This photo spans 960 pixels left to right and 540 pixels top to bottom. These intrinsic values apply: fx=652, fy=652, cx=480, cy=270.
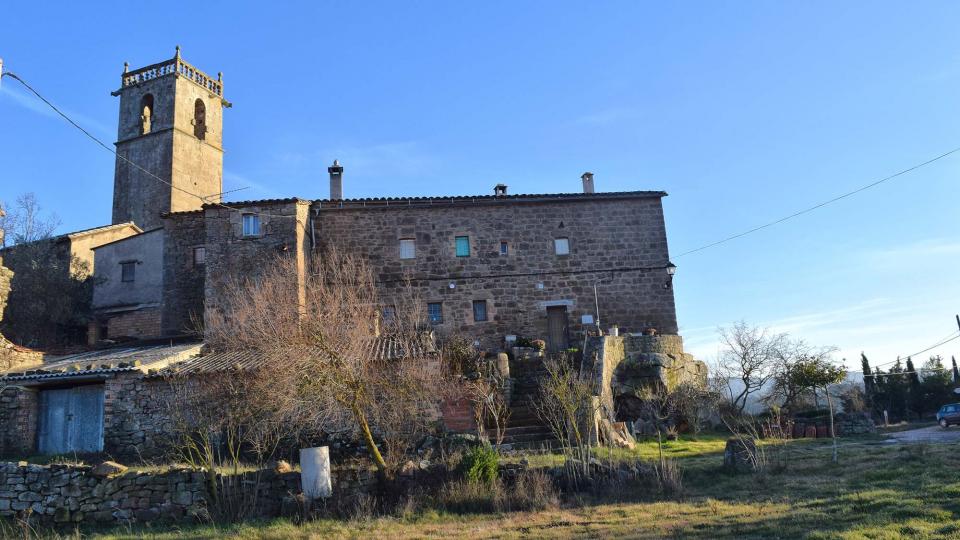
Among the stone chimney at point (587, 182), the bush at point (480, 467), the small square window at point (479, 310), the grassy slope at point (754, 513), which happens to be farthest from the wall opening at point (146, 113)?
the bush at point (480, 467)

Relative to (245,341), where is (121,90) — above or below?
above

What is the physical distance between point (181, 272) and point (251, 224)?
4.65m

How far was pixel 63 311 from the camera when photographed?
2344 centimetres

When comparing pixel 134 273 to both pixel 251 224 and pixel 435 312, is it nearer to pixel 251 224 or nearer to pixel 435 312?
pixel 251 224

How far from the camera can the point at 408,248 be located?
23.2 m

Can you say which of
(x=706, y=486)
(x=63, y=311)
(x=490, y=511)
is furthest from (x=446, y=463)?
(x=63, y=311)

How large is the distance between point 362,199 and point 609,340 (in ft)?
32.8

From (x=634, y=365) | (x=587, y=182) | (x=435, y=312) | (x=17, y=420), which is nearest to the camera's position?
(x=17, y=420)

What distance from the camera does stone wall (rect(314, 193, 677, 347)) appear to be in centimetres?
2300

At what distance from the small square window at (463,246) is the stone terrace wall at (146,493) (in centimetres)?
1222

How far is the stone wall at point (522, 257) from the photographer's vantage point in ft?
75.5

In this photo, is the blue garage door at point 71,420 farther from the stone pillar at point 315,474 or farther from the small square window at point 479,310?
the small square window at point 479,310

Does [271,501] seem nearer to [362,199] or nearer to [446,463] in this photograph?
[446,463]

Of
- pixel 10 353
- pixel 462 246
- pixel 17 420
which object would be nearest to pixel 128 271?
pixel 10 353
